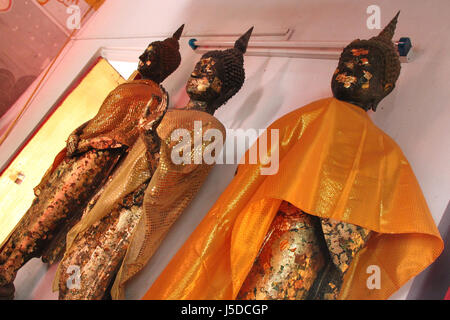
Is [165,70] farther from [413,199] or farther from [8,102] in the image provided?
[8,102]

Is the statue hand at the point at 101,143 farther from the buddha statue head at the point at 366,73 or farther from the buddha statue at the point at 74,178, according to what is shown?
the buddha statue head at the point at 366,73

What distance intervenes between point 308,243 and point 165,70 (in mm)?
1241

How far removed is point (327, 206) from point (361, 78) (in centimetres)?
51

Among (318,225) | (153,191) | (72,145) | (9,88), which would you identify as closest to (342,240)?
(318,225)

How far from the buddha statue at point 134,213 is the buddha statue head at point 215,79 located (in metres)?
0.12

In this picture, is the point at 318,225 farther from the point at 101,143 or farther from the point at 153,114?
the point at 101,143

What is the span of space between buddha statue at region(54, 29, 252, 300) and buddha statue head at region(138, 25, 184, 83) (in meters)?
0.46

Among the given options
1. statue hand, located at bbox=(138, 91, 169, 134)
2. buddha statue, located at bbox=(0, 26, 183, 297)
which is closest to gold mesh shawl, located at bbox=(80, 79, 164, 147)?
buddha statue, located at bbox=(0, 26, 183, 297)

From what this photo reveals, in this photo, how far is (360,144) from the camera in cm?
120

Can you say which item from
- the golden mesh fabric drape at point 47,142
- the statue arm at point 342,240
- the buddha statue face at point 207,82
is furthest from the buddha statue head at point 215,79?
the golden mesh fabric drape at point 47,142

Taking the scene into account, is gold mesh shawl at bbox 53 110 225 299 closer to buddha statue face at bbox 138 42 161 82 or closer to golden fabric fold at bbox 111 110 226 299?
golden fabric fold at bbox 111 110 226 299

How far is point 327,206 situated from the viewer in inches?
42.3

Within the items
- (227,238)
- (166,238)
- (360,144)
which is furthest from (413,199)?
(166,238)
